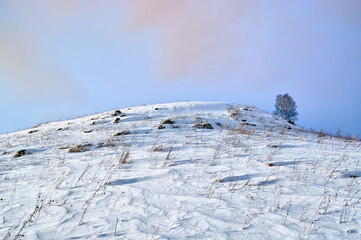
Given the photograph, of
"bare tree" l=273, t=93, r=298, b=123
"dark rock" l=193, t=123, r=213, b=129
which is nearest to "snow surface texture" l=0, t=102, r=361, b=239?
"dark rock" l=193, t=123, r=213, b=129

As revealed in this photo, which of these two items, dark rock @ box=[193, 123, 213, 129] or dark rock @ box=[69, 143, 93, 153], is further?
dark rock @ box=[193, 123, 213, 129]

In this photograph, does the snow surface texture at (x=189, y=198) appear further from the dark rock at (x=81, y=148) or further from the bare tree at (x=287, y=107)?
the bare tree at (x=287, y=107)

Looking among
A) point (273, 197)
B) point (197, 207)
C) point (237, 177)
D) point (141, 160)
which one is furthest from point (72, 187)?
point (273, 197)

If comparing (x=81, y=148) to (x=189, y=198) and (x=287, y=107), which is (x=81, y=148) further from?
(x=287, y=107)

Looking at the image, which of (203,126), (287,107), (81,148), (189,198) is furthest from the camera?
(287,107)

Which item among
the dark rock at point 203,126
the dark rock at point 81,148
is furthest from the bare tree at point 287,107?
the dark rock at point 81,148

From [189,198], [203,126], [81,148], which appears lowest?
[189,198]

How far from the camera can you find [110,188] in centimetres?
342

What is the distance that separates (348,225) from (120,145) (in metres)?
6.91

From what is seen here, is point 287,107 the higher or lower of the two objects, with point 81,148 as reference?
higher

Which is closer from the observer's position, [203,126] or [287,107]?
[203,126]

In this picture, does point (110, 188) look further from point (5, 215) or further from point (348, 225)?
point (348, 225)

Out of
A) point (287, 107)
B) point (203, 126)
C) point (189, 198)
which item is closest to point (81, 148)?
point (189, 198)

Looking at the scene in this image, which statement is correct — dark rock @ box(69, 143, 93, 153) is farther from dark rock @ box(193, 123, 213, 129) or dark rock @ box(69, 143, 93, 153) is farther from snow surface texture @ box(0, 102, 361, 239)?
dark rock @ box(193, 123, 213, 129)
